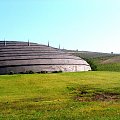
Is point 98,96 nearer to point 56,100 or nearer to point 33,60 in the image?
point 56,100

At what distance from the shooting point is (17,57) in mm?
78188

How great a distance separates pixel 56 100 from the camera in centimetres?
3189

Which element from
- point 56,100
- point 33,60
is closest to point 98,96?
point 56,100

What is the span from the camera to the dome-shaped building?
244 ft

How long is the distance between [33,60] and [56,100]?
4601 centimetres

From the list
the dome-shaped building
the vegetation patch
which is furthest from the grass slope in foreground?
the dome-shaped building

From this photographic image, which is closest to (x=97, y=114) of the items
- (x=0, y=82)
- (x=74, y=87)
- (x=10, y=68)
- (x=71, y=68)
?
(x=74, y=87)

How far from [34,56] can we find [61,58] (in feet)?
21.5

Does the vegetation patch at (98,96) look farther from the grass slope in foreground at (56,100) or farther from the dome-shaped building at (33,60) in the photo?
the dome-shaped building at (33,60)

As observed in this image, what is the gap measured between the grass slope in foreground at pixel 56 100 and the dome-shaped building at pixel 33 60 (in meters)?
17.5

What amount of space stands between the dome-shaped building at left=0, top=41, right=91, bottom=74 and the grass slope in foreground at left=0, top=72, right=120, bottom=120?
17485 millimetres

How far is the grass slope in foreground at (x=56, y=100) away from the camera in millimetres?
21328

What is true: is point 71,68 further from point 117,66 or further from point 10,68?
point 117,66

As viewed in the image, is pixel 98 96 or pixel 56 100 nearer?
pixel 56 100
